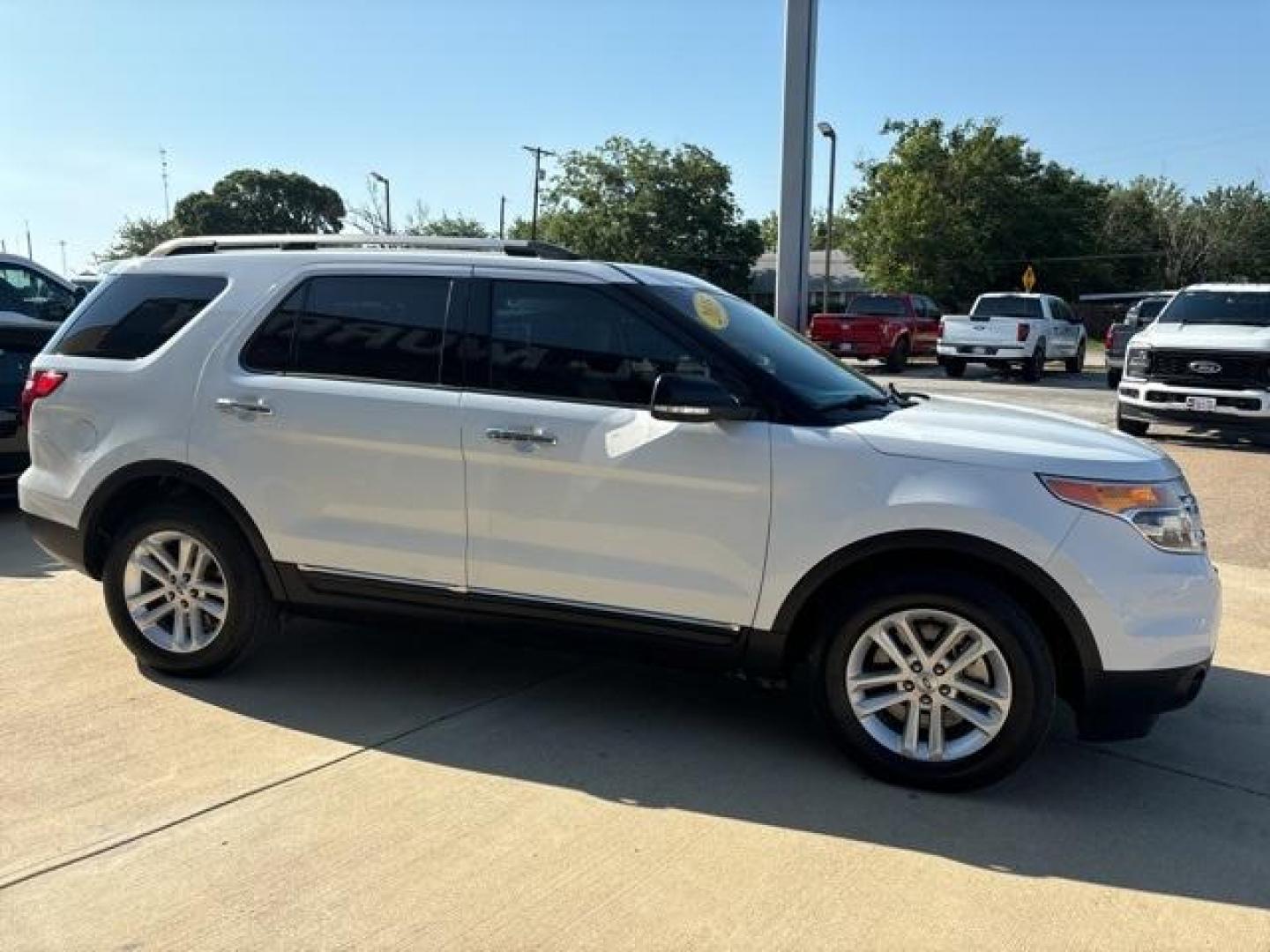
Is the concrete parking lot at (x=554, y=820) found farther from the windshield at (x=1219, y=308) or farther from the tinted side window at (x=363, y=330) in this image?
the windshield at (x=1219, y=308)

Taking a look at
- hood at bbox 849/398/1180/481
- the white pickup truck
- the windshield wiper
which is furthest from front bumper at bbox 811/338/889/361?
hood at bbox 849/398/1180/481

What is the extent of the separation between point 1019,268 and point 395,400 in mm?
48038

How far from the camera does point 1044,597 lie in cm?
348

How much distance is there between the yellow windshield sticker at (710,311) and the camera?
4031mm

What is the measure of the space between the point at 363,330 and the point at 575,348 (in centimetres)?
92

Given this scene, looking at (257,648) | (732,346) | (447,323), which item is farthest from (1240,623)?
(257,648)

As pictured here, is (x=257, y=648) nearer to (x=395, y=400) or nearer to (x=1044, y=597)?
(x=395, y=400)

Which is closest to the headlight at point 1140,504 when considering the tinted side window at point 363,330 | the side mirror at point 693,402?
the side mirror at point 693,402

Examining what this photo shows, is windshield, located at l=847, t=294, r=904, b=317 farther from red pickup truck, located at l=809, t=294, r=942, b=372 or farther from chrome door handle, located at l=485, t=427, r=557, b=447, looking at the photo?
chrome door handle, located at l=485, t=427, r=557, b=447

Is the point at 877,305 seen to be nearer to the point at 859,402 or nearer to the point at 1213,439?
the point at 1213,439

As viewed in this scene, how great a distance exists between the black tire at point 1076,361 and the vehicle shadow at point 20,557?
74.3ft

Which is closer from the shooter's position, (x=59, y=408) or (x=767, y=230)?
(x=59, y=408)

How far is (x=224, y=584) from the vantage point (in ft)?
14.5

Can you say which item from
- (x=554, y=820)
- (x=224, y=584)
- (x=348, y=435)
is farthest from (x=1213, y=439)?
(x=224, y=584)
